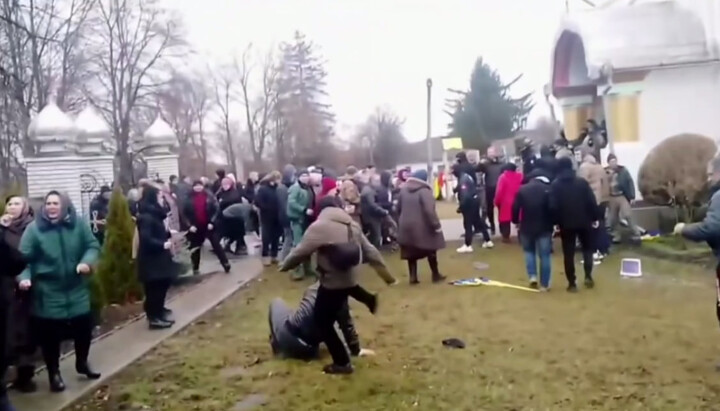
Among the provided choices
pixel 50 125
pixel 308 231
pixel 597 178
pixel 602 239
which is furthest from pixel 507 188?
pixel 50 125

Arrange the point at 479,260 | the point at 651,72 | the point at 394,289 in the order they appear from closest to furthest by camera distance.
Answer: the point at 394,289
the point at 479,260
the point at 651,72

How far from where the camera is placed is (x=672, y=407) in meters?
6.34

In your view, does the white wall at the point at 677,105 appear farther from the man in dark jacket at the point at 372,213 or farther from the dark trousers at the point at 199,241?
the dark trousers at the point at 199,241

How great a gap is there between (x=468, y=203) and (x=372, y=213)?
6.12 feet

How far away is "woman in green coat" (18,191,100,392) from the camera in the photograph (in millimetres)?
7195

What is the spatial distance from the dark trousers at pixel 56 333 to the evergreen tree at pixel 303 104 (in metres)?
48.7

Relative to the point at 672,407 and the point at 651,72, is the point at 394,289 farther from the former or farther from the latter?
the point at 651,72

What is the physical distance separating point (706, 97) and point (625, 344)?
15.2 meters

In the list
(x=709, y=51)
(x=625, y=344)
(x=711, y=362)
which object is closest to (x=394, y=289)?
(x=625, y=344)

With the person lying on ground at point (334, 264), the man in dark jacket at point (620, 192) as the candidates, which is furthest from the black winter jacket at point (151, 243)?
the man in dark jacket at point (620, 192)

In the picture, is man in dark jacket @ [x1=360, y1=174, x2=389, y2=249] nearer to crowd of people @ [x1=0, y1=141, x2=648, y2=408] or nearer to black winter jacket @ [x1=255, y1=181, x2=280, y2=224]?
crowd of people @ [x1=0, y1=141, x2=648, y2=408]

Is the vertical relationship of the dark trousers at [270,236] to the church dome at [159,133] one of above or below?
below

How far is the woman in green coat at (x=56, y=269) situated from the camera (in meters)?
7.20

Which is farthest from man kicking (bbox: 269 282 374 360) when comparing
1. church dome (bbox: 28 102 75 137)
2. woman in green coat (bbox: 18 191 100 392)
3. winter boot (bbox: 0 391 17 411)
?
church dome (bbox: 28 102 75 137)
